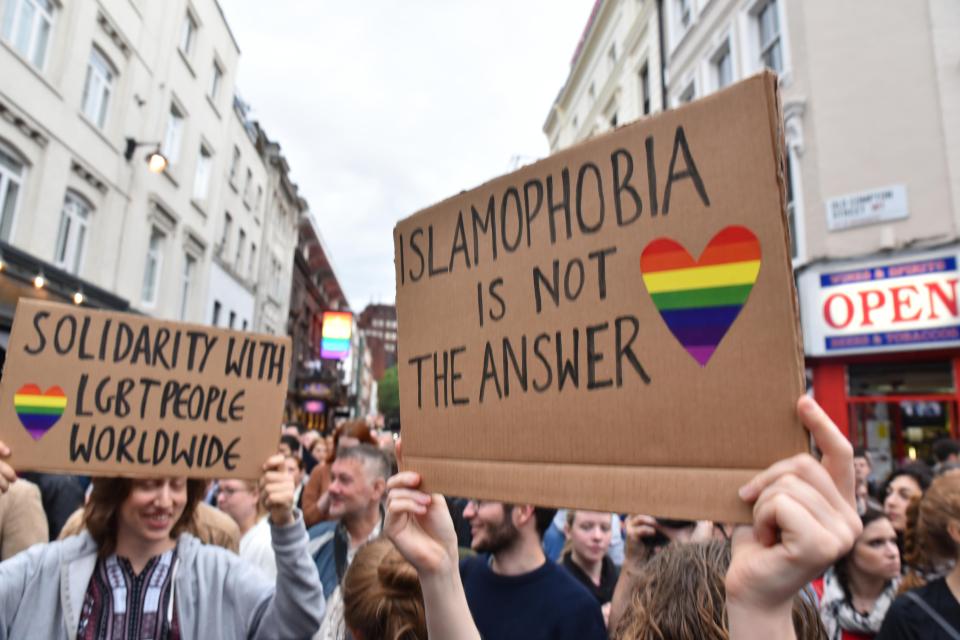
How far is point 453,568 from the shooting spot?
154 centimetres

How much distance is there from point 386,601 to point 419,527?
69cm

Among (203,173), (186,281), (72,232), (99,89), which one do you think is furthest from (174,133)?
(72,232)

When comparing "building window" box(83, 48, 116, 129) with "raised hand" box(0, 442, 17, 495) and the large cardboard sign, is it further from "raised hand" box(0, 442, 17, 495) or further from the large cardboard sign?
the large cardboard sign

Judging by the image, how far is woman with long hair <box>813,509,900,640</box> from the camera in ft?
9.74

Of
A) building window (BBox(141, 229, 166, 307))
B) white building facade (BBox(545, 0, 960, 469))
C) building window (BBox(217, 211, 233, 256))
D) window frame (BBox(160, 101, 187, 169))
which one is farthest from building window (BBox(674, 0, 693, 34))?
building window (BBox(217, 211, 233, 256))

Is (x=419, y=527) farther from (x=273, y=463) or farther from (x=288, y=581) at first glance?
(x=273, y=463)

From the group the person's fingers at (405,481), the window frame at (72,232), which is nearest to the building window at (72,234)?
the window frame at (72,232)

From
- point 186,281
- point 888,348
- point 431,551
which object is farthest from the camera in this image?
point 186,281

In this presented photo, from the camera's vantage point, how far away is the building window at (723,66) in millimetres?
12836

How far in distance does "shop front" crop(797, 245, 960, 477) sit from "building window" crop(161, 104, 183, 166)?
14281 mm

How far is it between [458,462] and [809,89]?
11321mm

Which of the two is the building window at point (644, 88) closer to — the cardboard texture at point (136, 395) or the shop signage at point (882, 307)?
the shop signage at point (882, 307)

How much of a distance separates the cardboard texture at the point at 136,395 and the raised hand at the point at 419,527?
1064 mm

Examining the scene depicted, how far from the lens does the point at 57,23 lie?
416 inches
